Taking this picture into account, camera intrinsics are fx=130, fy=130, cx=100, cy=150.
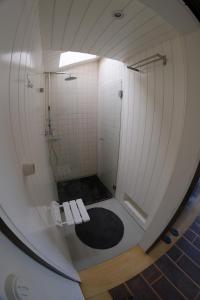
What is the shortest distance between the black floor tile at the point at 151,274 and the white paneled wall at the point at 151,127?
452mm

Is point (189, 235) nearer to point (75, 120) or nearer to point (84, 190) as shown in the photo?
point (84, 190)

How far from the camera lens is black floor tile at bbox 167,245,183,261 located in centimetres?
148

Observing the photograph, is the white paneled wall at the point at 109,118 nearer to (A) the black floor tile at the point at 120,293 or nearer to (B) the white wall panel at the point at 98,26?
(B) the white wall panel at the point at 98,26

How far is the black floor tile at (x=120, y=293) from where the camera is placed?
46.6 inches

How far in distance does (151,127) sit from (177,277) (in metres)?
1.57

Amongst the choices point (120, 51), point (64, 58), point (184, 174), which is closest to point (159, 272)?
point (184, 174)

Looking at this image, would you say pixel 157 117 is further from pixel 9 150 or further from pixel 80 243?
pixel 80 243

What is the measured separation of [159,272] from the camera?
4.44 feet

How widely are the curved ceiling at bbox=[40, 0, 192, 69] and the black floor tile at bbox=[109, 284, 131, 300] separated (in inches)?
89.0

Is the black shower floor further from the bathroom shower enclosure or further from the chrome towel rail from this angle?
the chrome towel rail

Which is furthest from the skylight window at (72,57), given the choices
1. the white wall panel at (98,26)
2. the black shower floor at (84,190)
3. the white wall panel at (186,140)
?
the black shower floor at (84,190)

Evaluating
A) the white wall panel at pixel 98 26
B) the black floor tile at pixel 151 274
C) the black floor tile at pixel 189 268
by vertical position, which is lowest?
the black floor tile at pixel 151 274

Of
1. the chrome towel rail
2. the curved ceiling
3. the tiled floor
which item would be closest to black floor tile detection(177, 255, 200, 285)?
the tiled floor

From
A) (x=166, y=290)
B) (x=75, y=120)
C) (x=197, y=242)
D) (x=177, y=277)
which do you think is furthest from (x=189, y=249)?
(x=75, y=120)
